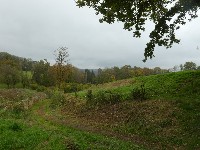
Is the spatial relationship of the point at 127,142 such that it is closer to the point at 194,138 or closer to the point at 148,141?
the point at 148,141

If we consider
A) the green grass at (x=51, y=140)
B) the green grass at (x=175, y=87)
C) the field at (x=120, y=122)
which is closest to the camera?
the green grass at (x=51, y=140)

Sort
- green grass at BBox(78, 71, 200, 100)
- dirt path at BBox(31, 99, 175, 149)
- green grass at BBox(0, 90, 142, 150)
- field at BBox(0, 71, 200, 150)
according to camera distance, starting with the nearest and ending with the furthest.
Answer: green grass at BBox(0, 90, 142, 150), field at BBox(0, 71, 200, 150), dirt path at BBox(31, 99, 175, 149), green grass at BBox(78, 71, 200, 100)

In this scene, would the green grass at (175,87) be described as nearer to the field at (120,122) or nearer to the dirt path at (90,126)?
the field at (120,122)

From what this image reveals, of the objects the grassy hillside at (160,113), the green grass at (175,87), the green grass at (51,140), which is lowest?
the green grass at (51,140)

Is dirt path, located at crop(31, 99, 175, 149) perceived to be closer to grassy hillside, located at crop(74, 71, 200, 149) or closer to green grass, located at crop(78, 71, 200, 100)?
grassy hillside, located at crop(74, 71, 200, 149)

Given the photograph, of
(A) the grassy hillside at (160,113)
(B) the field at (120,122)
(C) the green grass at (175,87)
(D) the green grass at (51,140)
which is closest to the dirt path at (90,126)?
(B) the field at (120,122)

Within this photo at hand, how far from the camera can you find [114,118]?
2494 cm

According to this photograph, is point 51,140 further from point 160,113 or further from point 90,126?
point 160,113

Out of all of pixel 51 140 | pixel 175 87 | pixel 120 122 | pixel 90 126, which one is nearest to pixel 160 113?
pixel 120 122

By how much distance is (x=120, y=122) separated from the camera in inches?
931

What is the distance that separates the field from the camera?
17.7 metres

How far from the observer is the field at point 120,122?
58.2ft

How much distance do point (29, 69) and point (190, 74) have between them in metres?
108

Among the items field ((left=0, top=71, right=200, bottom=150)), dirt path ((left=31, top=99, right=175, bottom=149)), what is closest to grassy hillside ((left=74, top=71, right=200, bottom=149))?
field ((left=0, top=71, right=200, bottom=150))
